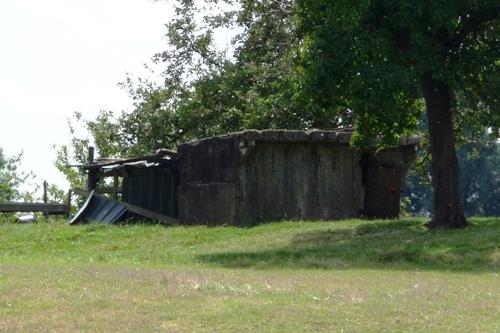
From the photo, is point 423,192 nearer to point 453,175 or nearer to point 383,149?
point 383,149

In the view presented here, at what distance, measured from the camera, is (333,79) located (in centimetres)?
2261

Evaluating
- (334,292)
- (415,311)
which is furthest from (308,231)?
(415,311)

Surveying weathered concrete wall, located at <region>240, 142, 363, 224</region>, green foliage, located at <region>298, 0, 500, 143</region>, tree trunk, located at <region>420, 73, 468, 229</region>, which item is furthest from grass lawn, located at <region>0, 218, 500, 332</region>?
green foliage, located at <region>298, 0, 500, 143</region>

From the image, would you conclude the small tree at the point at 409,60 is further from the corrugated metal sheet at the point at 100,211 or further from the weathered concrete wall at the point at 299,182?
the corrugated metal sheet at the point at 100,211

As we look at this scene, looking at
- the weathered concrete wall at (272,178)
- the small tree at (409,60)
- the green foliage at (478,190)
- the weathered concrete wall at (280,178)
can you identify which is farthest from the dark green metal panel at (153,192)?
the green foliage at (478,190)

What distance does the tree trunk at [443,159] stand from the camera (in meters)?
24.1

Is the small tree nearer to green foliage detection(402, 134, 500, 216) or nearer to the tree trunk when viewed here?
the tree trunk

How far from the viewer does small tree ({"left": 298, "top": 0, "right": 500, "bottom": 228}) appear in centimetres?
2212

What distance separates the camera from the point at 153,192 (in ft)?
104

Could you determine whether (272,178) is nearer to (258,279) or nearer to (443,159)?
(443,159)

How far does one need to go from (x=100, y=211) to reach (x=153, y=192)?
1734mm

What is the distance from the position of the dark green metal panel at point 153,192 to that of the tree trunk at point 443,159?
360 inches

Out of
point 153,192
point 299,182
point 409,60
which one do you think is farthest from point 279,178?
point 409,60

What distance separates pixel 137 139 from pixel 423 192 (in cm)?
3233
